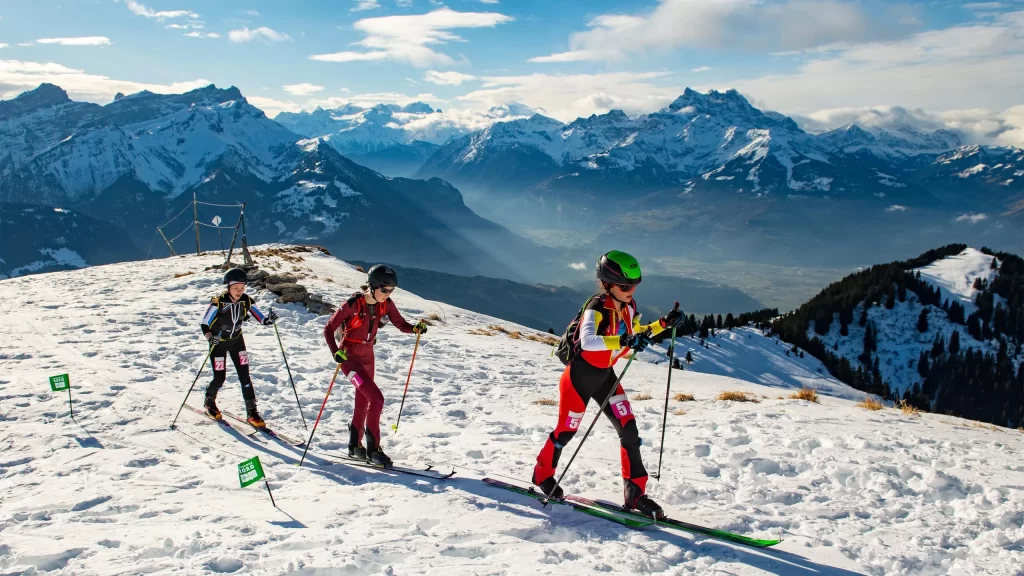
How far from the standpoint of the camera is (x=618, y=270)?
23.5 ft

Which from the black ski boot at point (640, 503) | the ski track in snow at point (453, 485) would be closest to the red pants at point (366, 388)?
the ski track in snow at point (453, 485)

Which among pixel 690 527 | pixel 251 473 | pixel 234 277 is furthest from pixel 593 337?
pixel 234 277

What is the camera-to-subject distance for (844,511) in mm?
7387

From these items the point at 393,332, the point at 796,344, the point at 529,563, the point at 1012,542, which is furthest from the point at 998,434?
the point at 796,344

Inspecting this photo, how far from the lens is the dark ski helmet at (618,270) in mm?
7113

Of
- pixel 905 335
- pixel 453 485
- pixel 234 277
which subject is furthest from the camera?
pixel 905 335

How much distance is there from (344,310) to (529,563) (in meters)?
5.01

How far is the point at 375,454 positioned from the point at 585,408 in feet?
12.3

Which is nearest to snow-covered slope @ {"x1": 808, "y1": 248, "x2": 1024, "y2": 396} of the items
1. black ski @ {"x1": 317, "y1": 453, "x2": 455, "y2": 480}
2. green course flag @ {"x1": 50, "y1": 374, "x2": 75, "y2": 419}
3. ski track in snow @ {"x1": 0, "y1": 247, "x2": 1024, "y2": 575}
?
ski track in snow @ {"x1": 0, "y1": 247, "x2": 1024, "y2": 575}

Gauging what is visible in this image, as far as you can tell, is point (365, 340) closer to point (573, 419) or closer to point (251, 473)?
point (251, 473)

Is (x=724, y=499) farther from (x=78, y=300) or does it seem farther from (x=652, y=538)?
(x=78, y=300)

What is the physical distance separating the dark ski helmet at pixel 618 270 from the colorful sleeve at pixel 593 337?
1.53ft

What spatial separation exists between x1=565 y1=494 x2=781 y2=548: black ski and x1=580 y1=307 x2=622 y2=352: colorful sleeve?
208 cm

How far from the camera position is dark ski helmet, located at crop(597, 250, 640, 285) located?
7113mm
